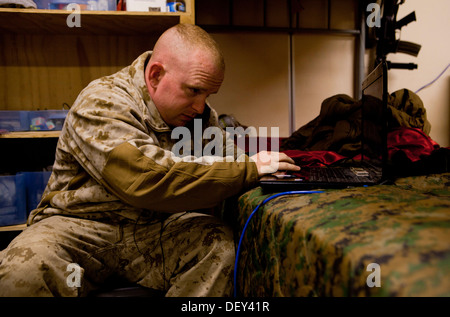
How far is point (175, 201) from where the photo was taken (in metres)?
0.77

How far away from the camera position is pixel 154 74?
1009 millimetres

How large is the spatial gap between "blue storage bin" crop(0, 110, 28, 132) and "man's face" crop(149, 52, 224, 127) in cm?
88

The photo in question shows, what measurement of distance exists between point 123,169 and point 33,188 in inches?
41.8

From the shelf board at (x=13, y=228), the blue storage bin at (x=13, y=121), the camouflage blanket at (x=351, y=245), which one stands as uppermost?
the blue storage bin at (x=13, y=121)

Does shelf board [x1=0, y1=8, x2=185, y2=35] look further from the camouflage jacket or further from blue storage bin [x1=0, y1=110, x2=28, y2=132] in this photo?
the camouflage jacket

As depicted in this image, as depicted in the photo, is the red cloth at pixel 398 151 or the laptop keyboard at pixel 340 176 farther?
the red cloth at pixel 398 151

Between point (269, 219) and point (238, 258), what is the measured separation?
250mm

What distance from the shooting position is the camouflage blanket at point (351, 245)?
1.00 feet

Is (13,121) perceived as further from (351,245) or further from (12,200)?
(351,245)

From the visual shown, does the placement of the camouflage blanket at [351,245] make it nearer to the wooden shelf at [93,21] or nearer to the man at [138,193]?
the man at [138,193]

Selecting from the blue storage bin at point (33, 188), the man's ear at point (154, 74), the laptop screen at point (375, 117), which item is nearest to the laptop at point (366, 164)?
the laptop screen at point (375, 117)

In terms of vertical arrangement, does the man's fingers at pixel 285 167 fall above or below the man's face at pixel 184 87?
below

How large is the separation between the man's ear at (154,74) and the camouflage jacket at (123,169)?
3 cm

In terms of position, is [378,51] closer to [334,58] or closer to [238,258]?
[334,58]
